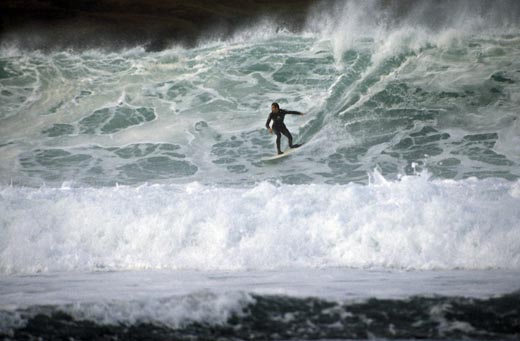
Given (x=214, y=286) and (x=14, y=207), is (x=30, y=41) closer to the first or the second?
(x=14, y=207)

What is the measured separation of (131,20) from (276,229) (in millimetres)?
11564

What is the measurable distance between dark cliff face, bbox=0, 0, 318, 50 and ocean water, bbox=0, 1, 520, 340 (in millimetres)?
416

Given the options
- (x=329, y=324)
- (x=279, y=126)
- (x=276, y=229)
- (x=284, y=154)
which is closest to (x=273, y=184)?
(x=284, y=154)

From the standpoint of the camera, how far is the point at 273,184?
9.43 meters

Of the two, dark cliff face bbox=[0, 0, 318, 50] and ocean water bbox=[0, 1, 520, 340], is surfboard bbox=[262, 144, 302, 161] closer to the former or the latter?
ocean water bbox=[0, 1, 520, 340]

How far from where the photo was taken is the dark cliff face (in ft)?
49.8

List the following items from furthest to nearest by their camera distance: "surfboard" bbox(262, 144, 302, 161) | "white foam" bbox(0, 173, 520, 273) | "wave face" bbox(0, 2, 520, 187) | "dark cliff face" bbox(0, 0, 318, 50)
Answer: "dark cliff face" bbox(0, 0, 318, 50), "surfboard" bbox(262, 144, 302, 161), "wave face" bbox(0, 2, 520, 187), "white foam" bbox(0, 173, 520, 273)

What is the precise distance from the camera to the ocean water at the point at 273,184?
139 inches

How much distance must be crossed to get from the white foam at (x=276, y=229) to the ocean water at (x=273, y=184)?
0.02 metres

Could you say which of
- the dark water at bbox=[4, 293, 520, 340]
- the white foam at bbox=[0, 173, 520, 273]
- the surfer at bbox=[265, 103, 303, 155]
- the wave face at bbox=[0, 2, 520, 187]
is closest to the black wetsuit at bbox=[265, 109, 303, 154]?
the surfer at bbox=[265, 103, 303, 155]

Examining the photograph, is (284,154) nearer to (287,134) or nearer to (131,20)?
(287,134)

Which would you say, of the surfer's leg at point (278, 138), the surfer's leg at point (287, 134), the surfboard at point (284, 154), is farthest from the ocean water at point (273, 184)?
the surfer's leg at point (287, 134)

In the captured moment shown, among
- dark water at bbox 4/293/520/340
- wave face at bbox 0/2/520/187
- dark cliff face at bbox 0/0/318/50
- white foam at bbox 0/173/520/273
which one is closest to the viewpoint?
dark water at bbox 4/293/520/340

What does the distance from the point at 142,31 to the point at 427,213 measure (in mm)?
11413
